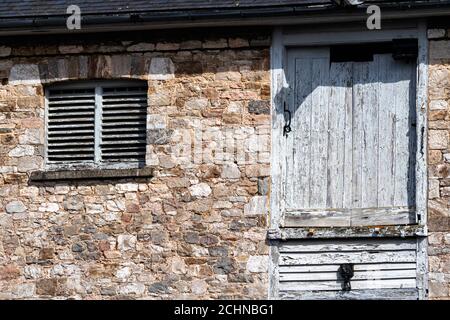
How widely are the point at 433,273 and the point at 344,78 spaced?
235 centimetres

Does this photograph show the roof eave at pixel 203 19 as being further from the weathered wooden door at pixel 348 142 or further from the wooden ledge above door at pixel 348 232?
the wooden ledge above door at pixel 348 232

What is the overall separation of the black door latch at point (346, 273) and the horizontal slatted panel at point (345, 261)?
36mm

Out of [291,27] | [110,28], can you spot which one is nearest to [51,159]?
[110,28]

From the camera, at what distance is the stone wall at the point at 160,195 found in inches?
687

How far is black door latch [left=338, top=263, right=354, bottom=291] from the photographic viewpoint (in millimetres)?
17203

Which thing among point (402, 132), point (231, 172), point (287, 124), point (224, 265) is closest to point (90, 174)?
point (231, 172)

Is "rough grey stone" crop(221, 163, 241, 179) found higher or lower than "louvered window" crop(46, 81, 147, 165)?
lower

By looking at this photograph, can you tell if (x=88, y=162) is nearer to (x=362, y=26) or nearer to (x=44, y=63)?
(x=44, y=63)

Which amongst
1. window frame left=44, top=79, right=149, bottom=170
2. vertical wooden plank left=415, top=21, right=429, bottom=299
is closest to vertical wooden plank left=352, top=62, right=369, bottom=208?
vertical wooden plank left=415, top=21, right=429, bottom=299

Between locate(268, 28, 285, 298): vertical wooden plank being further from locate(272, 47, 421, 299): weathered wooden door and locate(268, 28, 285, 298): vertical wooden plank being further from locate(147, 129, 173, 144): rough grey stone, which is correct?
locate(147, 129, 173, 144): rough grey stone

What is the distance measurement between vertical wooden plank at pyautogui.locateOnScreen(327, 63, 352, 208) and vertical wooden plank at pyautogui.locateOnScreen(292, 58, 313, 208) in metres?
0.23

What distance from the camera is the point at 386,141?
1742cm

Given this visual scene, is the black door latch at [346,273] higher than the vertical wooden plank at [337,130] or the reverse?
the reverse

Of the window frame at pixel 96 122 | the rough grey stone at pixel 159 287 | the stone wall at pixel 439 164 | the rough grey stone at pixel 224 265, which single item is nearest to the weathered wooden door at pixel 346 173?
the stone wall at pixel 439 164
